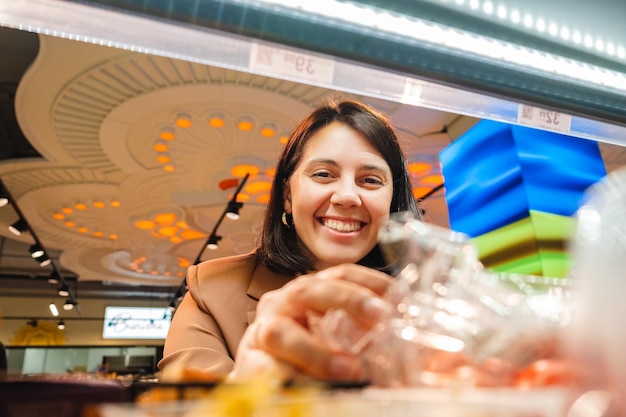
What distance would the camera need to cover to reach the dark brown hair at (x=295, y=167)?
1208mm

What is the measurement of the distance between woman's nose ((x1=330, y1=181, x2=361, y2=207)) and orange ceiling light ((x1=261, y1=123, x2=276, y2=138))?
13.1ft

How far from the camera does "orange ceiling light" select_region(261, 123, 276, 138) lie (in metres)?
5.03

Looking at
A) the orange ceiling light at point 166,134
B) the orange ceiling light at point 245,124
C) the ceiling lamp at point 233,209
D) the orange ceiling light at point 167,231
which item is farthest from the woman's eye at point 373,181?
the orange ceiling light at point 167,231

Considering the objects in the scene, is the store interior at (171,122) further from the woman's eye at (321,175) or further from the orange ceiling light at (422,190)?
the woman's eye at (321,175)

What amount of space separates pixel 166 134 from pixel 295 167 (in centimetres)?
422

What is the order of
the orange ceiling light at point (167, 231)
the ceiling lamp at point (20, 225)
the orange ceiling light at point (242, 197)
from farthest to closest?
the orange ceiling light at point (167, 231), the ceiling lamp at point (20, 225), the orange ceiling light at point (242, 197)

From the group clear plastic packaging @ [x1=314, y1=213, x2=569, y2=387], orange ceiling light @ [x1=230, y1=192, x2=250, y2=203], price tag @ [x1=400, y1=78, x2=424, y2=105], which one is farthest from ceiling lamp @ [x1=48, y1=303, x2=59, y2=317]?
clear plastic packaging @ [x1=314, y1=213, x2=569, y2=387]

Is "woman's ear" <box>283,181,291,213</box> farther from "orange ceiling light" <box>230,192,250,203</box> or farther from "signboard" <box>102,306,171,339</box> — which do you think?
"signboard" <box>102,306,171,339</box>

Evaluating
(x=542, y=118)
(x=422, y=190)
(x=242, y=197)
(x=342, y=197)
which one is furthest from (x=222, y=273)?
(x=242, y=197)

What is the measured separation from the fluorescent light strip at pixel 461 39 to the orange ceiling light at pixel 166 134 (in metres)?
4.39

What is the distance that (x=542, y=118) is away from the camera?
3.99ft

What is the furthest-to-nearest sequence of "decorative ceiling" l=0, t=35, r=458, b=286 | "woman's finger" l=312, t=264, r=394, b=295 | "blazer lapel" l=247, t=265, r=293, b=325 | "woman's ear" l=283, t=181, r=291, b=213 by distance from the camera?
"decorative ceiling" l=0, t=35, r=458, b=286
"woman's ear" l=283, t=181, r=291, b=213
"blazer lapel" l=247, t=265, r=293, b=325
"woman's finger" l=312, t=264, r=394, b=295

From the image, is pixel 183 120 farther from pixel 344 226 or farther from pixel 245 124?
pixel 344 226

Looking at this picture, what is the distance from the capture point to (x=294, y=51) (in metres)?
0.99
